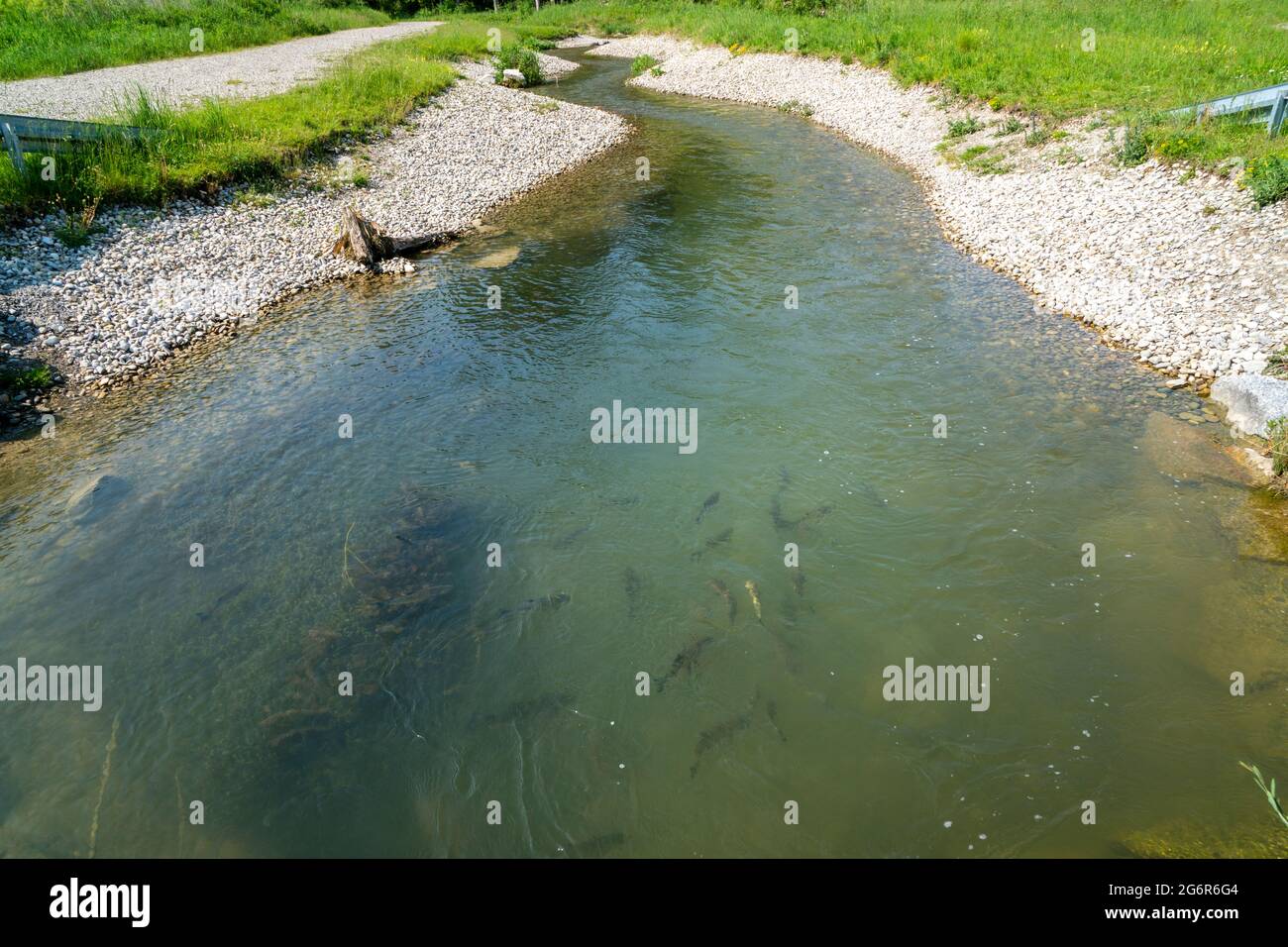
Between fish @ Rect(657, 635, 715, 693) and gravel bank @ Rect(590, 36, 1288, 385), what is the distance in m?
12.0

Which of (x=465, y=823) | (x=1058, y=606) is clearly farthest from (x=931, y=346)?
(x=465, y=823)

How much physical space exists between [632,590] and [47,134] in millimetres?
21004

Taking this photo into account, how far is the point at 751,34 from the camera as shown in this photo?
51094mm

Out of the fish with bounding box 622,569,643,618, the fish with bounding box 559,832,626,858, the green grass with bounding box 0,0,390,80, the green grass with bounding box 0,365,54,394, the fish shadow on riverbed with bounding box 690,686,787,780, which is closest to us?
the fish with bounding box 559,832,626,858

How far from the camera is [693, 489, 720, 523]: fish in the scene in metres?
11.7

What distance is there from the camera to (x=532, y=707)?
8664mm

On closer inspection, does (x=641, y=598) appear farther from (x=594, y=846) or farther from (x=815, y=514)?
(x=594, y=846)

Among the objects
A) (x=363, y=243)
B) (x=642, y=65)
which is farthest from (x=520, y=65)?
(x=363, y=243)

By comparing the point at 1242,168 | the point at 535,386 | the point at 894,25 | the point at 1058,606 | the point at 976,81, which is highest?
the point at 894,25

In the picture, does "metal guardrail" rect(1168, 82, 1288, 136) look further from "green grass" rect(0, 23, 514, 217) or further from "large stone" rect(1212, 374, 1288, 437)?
"green grass" rect(0, 23, 514, 217)

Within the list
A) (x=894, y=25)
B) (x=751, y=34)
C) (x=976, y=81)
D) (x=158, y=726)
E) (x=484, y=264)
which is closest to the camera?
(x=158, y=726)

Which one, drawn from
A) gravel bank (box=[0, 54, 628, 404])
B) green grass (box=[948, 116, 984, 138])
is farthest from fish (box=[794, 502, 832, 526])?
green grass (box=[948, 116, 984, 138])
